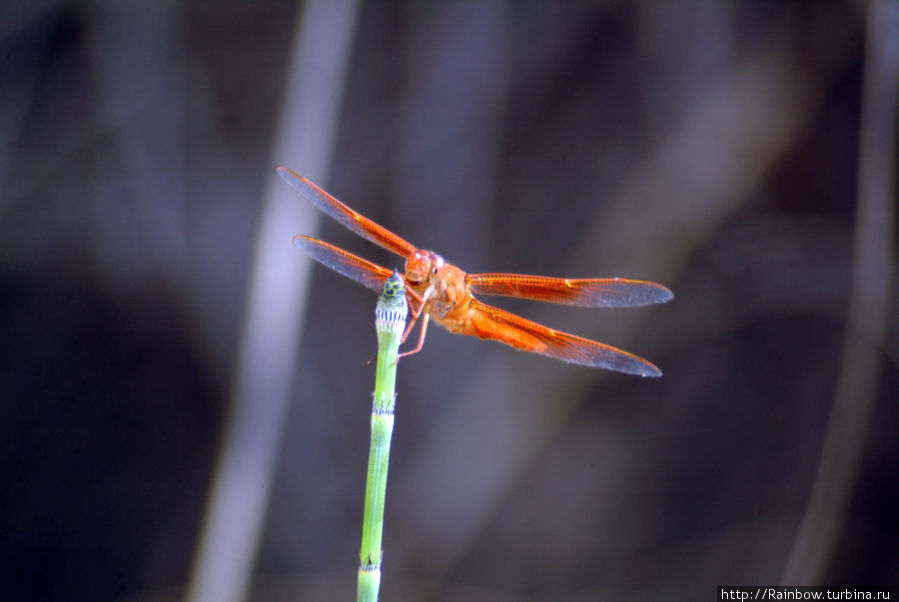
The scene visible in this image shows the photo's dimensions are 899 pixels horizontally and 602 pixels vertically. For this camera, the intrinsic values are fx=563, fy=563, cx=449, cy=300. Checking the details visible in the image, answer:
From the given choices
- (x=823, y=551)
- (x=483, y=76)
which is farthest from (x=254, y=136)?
(x=823, y=551)

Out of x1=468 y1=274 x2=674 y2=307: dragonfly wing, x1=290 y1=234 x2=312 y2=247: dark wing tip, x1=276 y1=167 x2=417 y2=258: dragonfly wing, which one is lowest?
x1=468 y1=274 x2=674 y2=307: dragonfly wing

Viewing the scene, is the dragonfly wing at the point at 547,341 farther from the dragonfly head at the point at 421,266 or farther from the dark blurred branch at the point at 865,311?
the dark blurred branch at the point at 865,311

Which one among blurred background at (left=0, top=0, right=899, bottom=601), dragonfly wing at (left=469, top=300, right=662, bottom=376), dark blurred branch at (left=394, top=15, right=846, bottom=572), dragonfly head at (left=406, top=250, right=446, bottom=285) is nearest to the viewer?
dragonfly head at (left=406, top=250, right=446, bottom=285)

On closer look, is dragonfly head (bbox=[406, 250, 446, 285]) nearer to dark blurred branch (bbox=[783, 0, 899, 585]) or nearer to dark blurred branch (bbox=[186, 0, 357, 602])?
dark blurred branch (bbox=[186, 0, 357, 602])

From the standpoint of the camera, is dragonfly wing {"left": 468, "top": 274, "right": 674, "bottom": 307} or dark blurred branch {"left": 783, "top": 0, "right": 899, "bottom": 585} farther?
dark blurred branch {"left": 783, "top": 0, "right": 899, "bottom": 585}

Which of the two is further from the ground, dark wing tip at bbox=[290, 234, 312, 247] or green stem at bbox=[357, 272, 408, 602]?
dark wing tip at bbox=[290, 234, 312, 247]

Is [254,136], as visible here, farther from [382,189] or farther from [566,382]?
[566,382]

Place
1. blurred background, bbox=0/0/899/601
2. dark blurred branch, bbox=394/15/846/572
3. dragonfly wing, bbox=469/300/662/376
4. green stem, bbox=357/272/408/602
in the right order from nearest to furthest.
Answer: green stem, bbox=357/272/408/602, dragonfly wing, bbox=469/300/662/376, blurred background, bbox=0/0/899/601, dark blurred branch, bbox=394/15/846/572

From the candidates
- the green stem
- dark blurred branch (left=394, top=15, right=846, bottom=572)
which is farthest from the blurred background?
the green stem
